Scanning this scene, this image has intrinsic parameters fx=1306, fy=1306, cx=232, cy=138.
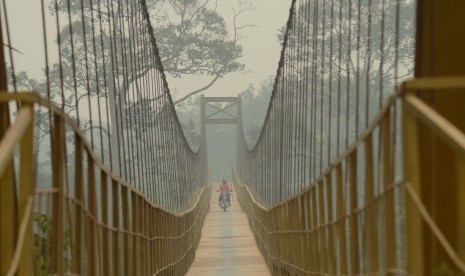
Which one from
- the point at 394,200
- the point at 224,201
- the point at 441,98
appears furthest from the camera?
the point at 224,201

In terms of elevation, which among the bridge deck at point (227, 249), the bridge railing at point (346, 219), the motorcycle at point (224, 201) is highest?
the bridge railing at point (346, 219)

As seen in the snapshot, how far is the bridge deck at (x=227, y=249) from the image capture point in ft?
55.7

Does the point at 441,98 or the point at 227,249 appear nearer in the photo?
the point at 441,98

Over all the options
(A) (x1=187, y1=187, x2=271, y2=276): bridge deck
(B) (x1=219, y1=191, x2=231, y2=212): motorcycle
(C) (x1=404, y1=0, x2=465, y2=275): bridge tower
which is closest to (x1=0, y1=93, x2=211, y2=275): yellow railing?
(C) (x1=404, y1=0, x2=465, y2=275): bridge tower

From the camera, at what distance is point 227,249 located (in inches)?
861

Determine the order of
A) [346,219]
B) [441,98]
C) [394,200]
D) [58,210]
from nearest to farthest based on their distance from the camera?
[58,210], [394,200], [441,98], [346,219]

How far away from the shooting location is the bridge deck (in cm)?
1698

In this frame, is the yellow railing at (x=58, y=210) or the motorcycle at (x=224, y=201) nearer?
the yellow railing at (x=58, y=210)

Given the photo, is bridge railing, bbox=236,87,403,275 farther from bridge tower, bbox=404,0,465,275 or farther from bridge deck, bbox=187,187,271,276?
bridge deck, bbox=187,187,271,276

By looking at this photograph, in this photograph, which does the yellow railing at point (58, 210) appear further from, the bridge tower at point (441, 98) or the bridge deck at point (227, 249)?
the bridge deck at point (227, 249)

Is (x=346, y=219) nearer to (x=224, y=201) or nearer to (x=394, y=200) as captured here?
(x=394, y=200)

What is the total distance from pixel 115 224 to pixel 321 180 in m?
1.42

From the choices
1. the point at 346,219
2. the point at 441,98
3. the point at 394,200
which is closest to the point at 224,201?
the point at 346,219

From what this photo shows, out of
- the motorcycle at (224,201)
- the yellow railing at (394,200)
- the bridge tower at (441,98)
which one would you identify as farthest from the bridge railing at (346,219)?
the motorcycle at (224,201)
